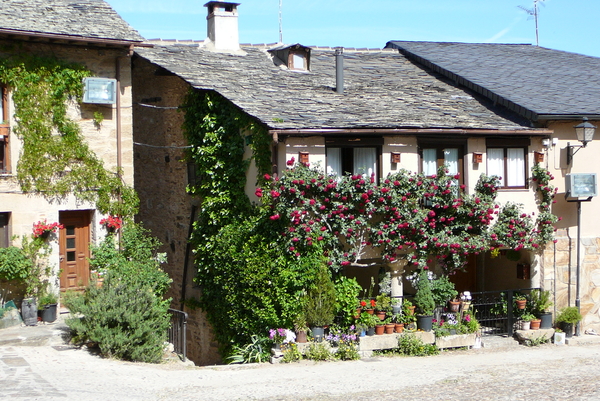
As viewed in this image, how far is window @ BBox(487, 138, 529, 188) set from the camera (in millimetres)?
16188

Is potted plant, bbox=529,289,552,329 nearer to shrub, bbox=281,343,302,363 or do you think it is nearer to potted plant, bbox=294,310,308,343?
potted plant, bbox=294,310,308,343

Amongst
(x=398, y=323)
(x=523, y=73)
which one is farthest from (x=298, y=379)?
(x=523, y=73)

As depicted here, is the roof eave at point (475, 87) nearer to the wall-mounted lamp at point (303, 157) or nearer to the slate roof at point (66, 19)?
the wall-mounted lamp at point (303, 157)

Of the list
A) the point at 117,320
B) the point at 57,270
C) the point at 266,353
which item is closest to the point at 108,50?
the point at 57,270

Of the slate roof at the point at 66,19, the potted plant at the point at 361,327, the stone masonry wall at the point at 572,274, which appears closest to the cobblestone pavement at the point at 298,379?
the potted plant at the point at 361,327

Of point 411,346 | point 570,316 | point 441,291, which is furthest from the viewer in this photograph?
point 570,316

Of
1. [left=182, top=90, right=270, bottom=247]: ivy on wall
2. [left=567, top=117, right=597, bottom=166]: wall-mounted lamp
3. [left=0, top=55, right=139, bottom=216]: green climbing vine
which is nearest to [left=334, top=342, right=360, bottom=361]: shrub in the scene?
[left=182, top=90, right=270, bottom=247]: ivy on wall

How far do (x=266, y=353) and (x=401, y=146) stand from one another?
4889mm

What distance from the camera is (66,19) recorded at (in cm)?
1558

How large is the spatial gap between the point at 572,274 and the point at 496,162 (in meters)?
3.25

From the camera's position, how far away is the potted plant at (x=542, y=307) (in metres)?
16.5

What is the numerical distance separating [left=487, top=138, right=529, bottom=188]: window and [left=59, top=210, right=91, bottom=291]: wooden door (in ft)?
28.4

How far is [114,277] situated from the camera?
13883 mm

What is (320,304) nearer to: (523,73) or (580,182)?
(580,182)
